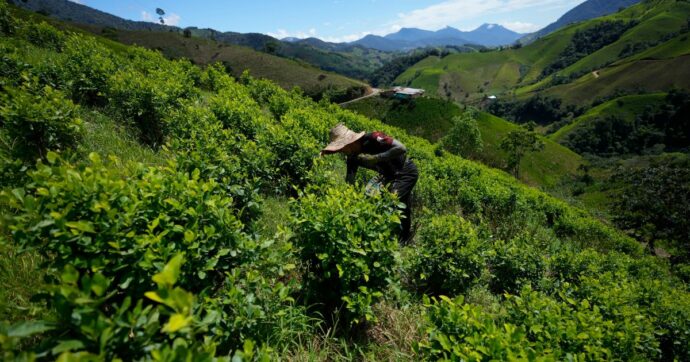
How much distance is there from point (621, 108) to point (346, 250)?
127712 mm

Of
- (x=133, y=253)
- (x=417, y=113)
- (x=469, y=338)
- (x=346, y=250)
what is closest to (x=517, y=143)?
(x=417, y=113)

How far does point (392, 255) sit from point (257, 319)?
1581 millimetres

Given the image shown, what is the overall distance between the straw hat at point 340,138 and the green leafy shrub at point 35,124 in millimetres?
3952

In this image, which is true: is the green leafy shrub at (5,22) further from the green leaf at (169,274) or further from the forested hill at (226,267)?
the green leaf at (169,274)

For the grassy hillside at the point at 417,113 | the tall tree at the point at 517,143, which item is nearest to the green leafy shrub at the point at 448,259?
the tall tree at the point at 517,143

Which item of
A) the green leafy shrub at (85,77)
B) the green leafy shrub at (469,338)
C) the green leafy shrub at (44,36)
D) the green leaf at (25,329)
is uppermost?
the green leafy shrub at (44,36)

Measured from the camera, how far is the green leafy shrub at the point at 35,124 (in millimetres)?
4629

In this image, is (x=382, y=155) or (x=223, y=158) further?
(x=382, y=155)

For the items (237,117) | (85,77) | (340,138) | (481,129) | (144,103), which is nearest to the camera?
(340,138)

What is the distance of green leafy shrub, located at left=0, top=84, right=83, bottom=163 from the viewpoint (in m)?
4.63

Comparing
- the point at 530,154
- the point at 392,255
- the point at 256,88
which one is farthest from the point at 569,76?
the point at 392,255

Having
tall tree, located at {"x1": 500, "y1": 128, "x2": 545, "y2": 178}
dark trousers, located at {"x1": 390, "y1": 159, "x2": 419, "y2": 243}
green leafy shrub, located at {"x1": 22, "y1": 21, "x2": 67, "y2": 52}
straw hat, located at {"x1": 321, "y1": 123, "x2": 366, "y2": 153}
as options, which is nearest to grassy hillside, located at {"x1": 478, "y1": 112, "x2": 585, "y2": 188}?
tall tree, located at {"x1": 500, "y1": 128, "x2": 545, "y2": 178}

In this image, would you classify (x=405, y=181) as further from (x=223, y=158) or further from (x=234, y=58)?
(x=234, y=58)

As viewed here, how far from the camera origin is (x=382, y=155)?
5777mm
